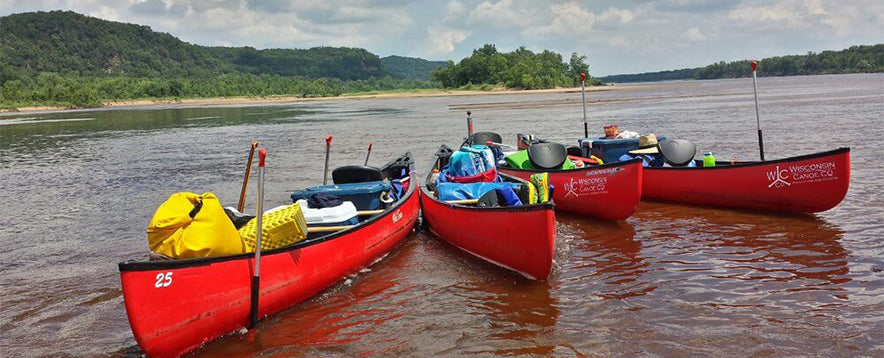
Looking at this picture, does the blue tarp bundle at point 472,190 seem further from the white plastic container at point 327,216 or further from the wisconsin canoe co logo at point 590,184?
the white plastic container at point 327,216

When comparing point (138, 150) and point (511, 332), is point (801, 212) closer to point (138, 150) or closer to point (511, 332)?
point (511, 332)

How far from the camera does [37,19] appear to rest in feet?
644

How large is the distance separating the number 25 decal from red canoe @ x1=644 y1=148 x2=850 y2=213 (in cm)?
1006

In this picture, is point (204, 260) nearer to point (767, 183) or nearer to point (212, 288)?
point (212, 288)

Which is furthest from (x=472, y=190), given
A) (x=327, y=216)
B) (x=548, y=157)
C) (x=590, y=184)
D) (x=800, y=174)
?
(x=800, y=174)

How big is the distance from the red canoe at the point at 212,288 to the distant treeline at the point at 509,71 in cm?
10785

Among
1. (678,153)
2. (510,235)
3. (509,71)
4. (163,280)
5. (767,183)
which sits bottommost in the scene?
(510,235)

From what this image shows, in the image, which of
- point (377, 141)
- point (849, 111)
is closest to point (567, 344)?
point (377, 141)

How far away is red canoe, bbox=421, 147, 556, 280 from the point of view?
8.16 metres

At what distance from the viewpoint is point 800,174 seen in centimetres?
1134

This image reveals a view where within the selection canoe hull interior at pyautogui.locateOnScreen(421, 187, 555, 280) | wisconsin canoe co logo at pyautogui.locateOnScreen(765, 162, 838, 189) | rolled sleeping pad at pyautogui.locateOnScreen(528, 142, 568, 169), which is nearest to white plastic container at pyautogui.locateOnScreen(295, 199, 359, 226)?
canoe hull interior at pyautogui.locateOnScreen(421, 187, 555, 280)

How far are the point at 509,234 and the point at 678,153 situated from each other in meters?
6.40

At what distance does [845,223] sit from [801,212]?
0.86 meters

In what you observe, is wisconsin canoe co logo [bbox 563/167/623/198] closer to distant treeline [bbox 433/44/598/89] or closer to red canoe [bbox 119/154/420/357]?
red canoe [bbox 119/154/420/357]
